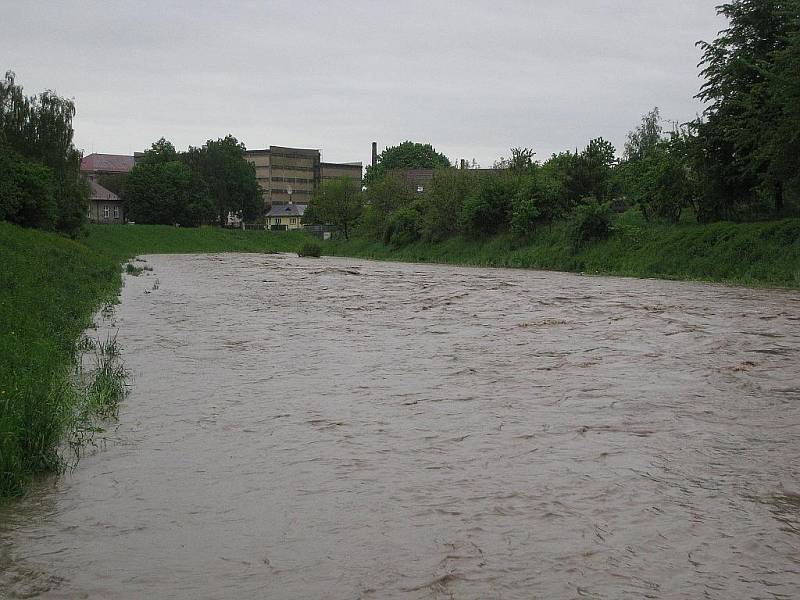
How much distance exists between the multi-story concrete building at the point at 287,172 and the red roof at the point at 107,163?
80.9ft

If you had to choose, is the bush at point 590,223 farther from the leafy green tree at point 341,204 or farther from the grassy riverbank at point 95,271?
the leafy green tree at point 341,204

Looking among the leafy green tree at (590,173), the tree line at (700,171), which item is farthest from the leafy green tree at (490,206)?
the leafy green tree at (590,173)

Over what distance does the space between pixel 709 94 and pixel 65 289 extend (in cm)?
3063

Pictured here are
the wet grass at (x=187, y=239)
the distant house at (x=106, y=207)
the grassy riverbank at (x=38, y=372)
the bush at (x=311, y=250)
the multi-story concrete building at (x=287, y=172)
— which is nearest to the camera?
the grassy riverbank at (x=38, y=372)

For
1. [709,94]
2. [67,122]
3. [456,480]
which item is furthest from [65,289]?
[67,122]

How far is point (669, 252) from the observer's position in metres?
39.7

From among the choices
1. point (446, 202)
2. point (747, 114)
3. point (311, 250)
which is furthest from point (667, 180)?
point (311, 250)

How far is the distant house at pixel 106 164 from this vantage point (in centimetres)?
14750

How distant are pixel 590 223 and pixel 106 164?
12535 cm

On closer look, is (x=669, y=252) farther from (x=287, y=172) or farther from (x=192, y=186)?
(x=287, y=172)

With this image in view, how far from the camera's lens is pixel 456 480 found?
7570mm

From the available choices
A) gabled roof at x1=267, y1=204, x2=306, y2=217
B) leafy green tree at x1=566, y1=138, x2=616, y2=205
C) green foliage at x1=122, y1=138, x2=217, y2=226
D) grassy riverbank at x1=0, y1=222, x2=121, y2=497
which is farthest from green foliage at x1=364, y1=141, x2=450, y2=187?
grassy riverbank at x1=0, y1=222, x2=121, y2=497

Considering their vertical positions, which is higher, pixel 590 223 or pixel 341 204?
pixel 341 204

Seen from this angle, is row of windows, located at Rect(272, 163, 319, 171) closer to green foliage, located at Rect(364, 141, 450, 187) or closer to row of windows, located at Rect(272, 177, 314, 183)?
row of windows, located at Rect(272, 177, 314, 183)
